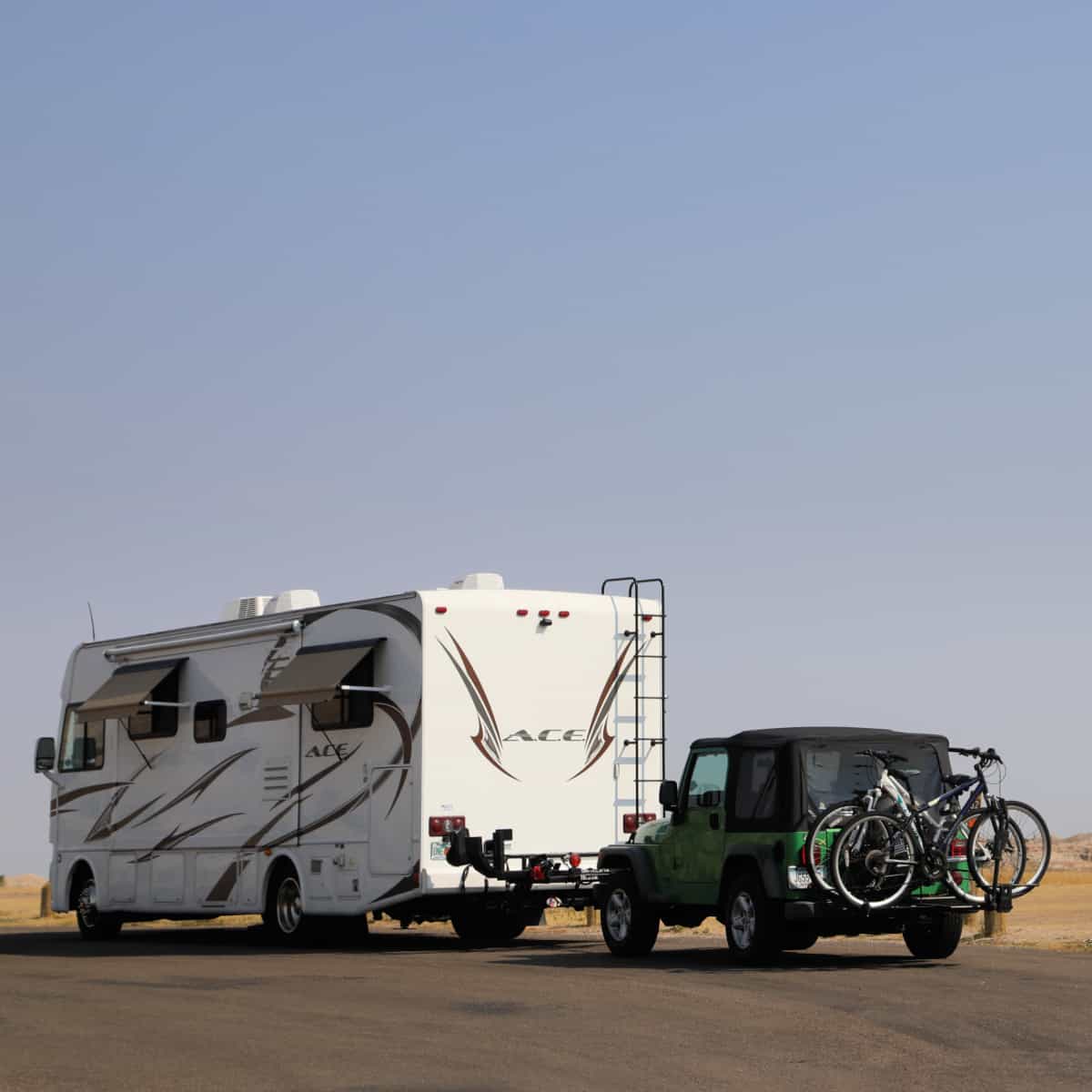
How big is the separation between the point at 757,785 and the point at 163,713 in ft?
32.5

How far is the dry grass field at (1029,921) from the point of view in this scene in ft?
81.2

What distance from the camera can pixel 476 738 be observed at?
73.3 feet

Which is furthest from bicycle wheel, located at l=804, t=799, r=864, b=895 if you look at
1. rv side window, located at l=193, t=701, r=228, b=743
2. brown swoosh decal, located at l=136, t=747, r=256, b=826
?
rv side window, located at l=193, t=701, r=228, b=743

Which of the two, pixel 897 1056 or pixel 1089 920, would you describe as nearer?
pixel 897 1056

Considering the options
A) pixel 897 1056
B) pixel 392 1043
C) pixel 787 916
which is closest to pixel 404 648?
pixel 787 916

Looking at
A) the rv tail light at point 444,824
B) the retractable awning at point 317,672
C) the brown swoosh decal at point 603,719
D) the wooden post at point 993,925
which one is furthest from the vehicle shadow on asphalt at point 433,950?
the wooden post at point 993,925

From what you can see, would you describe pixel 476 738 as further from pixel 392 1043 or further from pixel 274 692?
pixel 392 1043

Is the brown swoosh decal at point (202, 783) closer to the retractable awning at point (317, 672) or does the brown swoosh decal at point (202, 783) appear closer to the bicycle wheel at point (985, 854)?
the retractable awning at point (317, 672)

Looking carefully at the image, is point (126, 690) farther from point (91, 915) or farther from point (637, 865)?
point (637, 865)

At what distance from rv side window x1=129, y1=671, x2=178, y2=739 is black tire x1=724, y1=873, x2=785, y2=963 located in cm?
946

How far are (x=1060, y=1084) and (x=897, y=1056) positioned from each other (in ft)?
4.46

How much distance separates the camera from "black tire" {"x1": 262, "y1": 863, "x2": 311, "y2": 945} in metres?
23.6

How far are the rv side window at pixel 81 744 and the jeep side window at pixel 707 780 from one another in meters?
10.6

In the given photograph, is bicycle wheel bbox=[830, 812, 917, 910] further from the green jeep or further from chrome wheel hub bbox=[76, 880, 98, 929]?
chrome wheel hub bbox=[76, 880, 98, 929]
